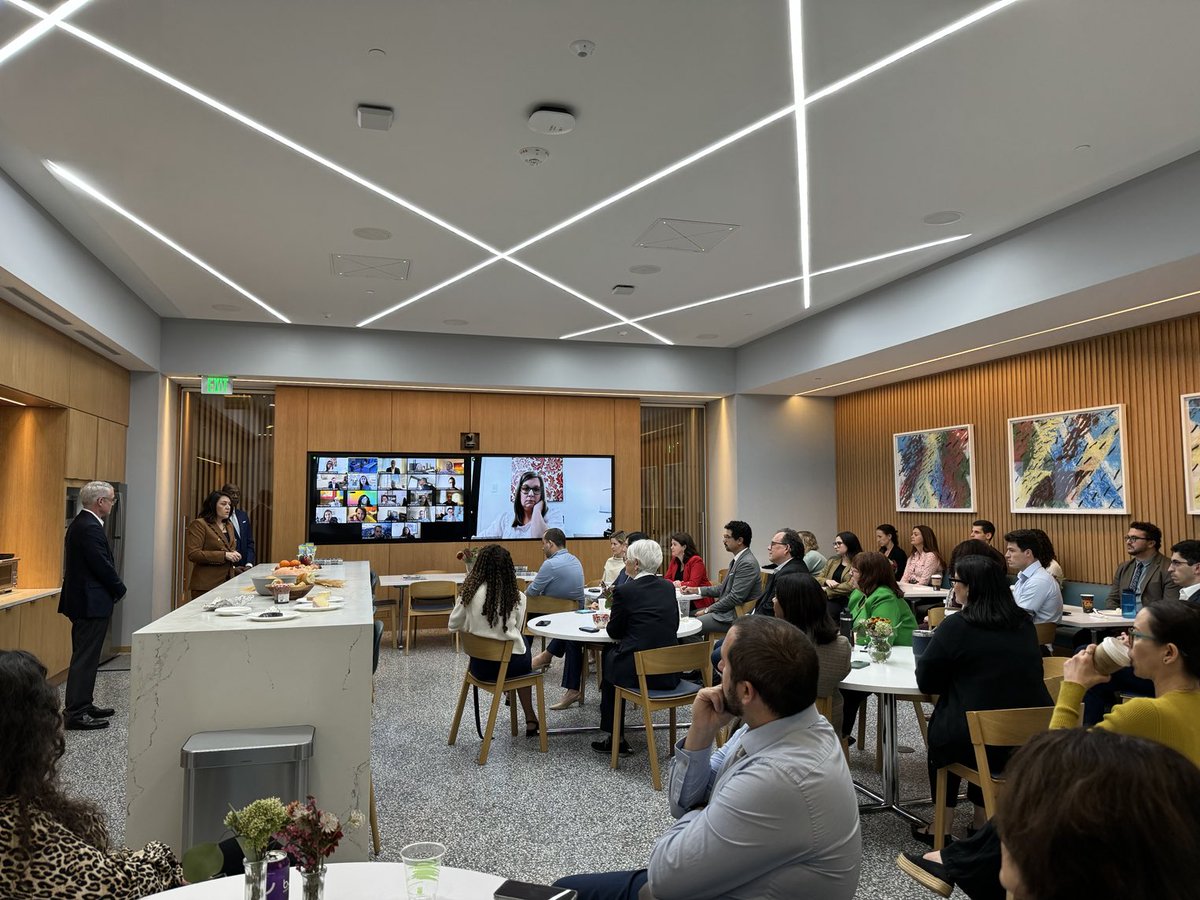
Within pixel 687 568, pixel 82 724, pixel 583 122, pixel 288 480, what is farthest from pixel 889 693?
pixel 288 480

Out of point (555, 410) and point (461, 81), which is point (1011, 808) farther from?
point (555, 410)

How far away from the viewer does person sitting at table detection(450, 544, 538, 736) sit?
524cm

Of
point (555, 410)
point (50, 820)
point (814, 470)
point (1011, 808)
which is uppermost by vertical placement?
point (555, 410)

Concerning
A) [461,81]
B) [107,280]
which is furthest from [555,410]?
Answer: [461,81]

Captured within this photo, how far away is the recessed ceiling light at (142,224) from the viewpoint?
5.04 meters

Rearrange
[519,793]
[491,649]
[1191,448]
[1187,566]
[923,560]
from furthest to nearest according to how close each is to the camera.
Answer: [923,560] → [1191,448] → [1187,566] → [491,649] → [519,793]

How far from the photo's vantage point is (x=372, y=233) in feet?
20.1

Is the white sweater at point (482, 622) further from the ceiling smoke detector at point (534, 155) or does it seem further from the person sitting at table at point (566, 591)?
the ceiling smoke detector at point (534, 155)

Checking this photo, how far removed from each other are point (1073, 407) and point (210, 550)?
8.31 metres

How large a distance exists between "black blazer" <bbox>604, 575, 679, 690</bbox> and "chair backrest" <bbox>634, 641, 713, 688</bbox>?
0.26 meters

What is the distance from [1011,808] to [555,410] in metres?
10.0

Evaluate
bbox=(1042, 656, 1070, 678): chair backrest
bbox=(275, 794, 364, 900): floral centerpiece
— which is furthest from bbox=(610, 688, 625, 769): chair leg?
bbox=(275, 794, 364, 900): floral centerpiece

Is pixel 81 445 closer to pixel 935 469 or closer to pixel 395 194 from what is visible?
pixel 395 194

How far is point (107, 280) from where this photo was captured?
7.24 meters
